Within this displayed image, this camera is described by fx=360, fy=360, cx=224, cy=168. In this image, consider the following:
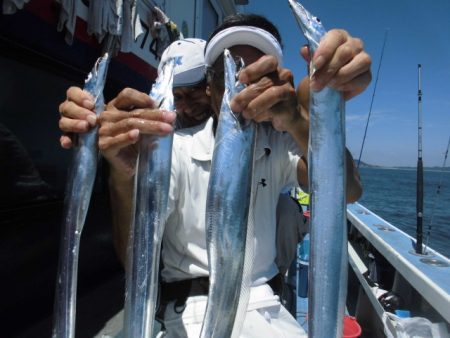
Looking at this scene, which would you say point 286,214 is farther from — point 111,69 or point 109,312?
point 111,69

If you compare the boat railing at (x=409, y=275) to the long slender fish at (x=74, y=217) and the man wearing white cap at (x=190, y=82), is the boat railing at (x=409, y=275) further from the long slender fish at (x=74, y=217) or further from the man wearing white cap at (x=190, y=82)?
the long slender fish at (x=74, y=217)

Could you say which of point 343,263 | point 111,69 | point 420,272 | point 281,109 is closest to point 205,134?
point 281,109

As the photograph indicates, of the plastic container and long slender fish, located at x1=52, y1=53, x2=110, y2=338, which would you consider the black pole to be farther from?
long slender fish, located at x1=52, y1=53, x2=110, y2=338

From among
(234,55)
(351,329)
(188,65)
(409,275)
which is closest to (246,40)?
(234,55)

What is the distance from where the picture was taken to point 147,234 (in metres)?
1.16

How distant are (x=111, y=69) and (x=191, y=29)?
2.46 metres

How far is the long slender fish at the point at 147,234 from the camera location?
1147 mm

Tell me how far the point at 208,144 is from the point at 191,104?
32.6 inches

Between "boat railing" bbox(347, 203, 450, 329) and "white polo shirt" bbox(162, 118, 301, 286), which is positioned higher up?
"white polo shirt" bbox(162, 118, 301, 286)

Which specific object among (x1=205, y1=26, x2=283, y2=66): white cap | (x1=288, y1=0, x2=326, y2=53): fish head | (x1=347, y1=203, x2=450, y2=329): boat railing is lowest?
(x1=347, y1=203, x2=450, y2=329): boat railing

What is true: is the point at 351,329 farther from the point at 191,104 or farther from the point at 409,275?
the point at 191,104

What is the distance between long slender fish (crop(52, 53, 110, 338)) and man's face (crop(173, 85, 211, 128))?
48.3 inches

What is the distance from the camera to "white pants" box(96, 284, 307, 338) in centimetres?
159

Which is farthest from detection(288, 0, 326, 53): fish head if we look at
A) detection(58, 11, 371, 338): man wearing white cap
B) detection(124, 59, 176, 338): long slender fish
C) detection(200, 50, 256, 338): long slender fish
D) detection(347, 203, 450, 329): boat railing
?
detection(347, 203, 450, 329): boat railing
